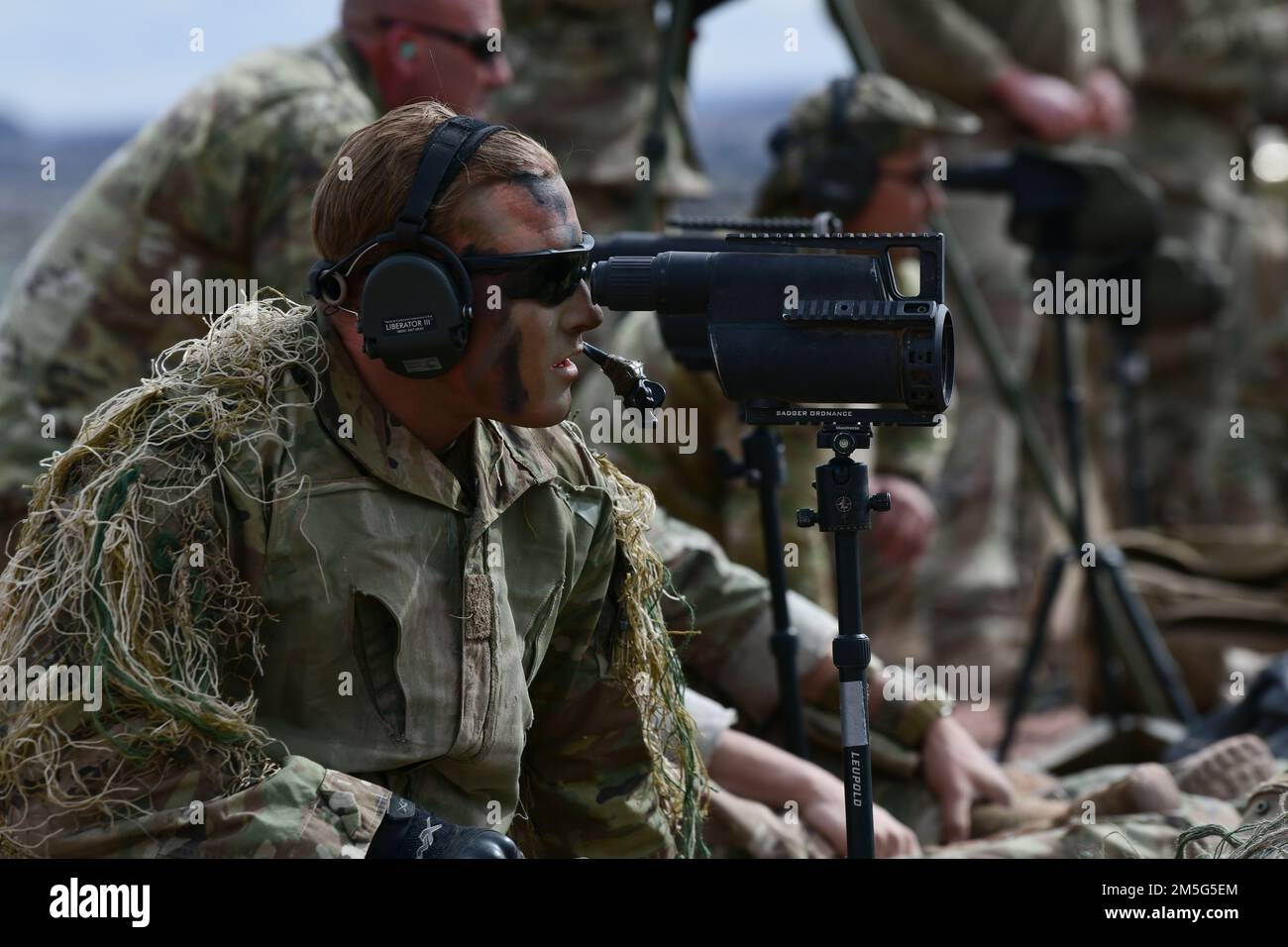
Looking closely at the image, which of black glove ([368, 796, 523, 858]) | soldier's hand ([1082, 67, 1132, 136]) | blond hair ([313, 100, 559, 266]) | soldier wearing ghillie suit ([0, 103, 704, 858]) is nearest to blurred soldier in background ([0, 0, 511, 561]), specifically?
soldier wearing ghillie suit ([0, 103, 704, 858])

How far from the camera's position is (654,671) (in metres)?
2.60

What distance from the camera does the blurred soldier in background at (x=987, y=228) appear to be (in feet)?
22.0

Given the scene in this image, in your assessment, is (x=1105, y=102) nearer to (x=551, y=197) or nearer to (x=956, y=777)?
(x=956, y=777)

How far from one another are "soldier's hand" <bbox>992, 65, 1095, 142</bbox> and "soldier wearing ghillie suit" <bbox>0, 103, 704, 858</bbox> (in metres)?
4.62

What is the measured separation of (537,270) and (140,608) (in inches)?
23.4

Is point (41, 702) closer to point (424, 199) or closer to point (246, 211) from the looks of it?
point (424, 199)

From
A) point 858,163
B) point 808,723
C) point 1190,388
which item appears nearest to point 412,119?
point 808,723

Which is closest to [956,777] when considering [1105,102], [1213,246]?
[1105,102]

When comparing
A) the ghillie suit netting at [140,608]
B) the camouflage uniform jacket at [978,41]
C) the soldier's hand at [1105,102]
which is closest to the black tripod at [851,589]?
the ghillie suit netting at [140,608]

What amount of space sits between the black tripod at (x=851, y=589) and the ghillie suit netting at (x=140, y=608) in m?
0.61

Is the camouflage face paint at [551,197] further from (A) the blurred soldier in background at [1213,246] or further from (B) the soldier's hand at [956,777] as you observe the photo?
(A) the blurred soldier in background at [1213,246]

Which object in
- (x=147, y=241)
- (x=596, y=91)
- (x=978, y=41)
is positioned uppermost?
(x=978, y=41)

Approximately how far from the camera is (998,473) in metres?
6.89

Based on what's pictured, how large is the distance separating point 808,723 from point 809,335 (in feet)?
4.54
